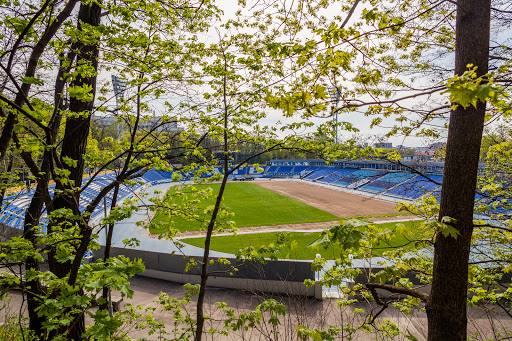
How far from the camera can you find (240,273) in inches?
Result: 467

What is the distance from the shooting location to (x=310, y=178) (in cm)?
6194

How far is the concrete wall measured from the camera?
422 inches

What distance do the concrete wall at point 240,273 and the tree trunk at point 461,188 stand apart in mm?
7592

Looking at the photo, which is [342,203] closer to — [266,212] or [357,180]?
[266,212]

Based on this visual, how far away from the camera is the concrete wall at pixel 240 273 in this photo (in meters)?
10.7

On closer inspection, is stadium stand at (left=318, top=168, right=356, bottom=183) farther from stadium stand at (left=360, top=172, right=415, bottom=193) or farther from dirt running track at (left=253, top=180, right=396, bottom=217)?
dirt running track at (left=253, top=180, right=396, bottom=217)

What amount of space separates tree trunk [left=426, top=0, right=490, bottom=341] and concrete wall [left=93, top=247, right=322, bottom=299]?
24.9 ft

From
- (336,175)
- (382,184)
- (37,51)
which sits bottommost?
(382,184)

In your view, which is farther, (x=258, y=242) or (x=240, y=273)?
(x=258, y=242)

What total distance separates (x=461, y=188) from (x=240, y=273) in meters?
10.7

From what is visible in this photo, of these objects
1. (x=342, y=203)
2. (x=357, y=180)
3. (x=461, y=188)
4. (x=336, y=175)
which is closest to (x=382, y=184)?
(x=357, y=180)

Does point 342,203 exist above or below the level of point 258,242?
above

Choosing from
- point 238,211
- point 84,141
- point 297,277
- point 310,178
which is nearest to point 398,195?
point 238,211

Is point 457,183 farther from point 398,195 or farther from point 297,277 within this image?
point 398,195
